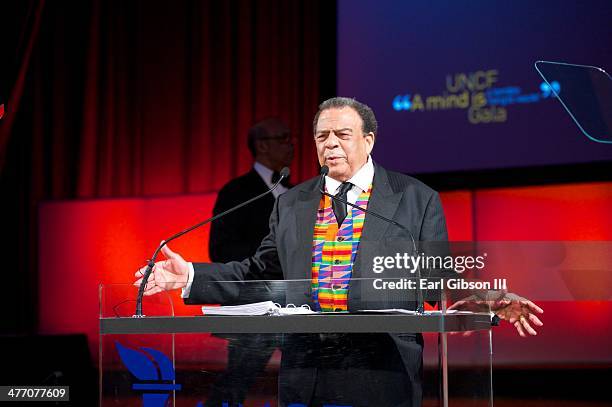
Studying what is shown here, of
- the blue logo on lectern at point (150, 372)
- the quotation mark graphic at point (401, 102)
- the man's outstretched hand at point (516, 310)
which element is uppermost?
the quotation mark graphic at point (401, 102)

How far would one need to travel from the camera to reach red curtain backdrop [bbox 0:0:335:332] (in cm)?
582

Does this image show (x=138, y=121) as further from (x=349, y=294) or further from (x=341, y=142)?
(x=349, y=294)

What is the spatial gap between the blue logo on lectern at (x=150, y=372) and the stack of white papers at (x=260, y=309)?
167mm

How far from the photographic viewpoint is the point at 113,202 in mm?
5891

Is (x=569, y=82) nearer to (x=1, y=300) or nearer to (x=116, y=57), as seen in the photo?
(x=116, y=57)

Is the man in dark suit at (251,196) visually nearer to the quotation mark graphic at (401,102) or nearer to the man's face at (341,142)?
the quotation mark graphic at (401,102)

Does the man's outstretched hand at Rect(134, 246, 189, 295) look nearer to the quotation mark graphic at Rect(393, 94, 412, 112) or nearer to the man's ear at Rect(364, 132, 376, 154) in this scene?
the man's ear at Rect(364, 132, 376, 154)

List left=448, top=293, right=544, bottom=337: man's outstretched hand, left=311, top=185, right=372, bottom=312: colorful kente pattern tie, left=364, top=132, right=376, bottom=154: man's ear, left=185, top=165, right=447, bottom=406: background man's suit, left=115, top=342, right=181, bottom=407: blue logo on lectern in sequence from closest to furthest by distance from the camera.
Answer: left=185, top=165, right=447, bottom=406: background man's suit, left=115, top=342, right=181, bottom=407: blue logo on lectern, left=448, top=293, right=544, bottom=337: man's outstretched hand, left=311, top=185, right=372, bottom=312: colorful kente pattern tie, left=364, top=132, right=376, bottom=154: man's ear

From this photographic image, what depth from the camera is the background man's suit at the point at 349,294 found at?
216 centimetres

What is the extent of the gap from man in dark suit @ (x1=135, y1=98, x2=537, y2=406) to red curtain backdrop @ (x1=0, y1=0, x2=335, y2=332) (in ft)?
9.39

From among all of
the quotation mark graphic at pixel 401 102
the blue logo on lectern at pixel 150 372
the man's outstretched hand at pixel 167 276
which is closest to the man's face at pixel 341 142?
the man's outstretched hand at pixel 167 276

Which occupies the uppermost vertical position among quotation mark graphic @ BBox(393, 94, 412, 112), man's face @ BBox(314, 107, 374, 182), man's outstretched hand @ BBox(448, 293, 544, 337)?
quotation mark graphic @ BBox(393, 94, 412, 112)

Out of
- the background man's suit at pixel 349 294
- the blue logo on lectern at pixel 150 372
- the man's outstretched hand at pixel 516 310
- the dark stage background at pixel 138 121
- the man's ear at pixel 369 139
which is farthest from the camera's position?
the dark stage background at pixel 138 121

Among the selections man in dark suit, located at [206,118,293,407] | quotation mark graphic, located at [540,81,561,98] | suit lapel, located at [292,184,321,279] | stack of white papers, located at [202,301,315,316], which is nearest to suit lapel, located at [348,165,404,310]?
suit lapel, located at [292,184,321,279]
